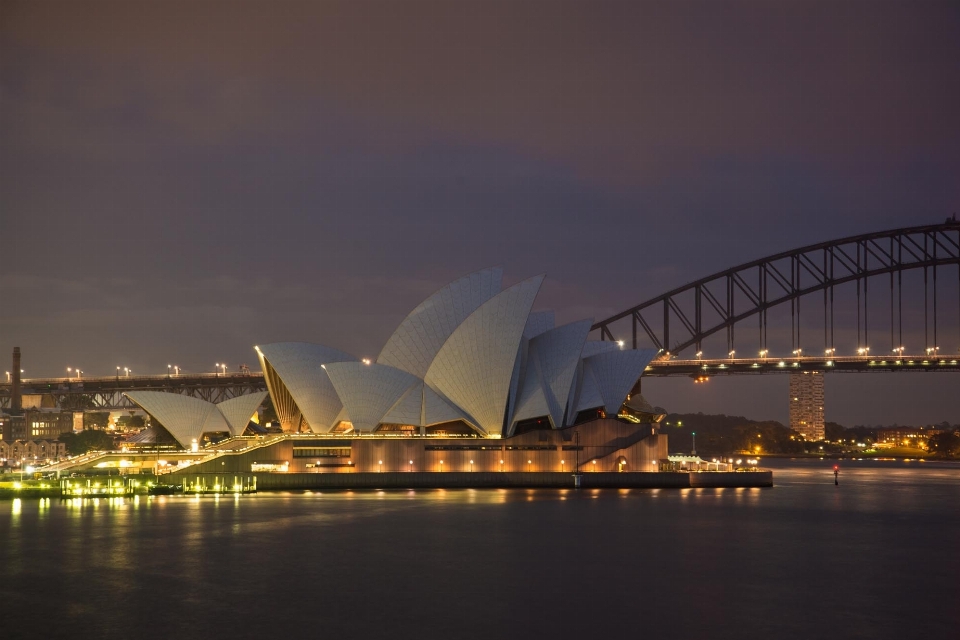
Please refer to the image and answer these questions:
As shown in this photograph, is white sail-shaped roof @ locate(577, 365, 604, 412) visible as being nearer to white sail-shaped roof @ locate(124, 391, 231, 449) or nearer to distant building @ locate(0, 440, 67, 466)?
white sail-shaped roof @ locate(124, 391, 231, 449)

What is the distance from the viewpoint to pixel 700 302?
412 feet

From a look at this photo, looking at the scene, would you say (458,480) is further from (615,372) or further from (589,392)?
(615,372)

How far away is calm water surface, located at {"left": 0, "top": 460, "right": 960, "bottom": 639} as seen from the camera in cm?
2573

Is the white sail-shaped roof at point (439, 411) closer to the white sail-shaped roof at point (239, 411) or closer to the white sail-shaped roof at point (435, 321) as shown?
the white sail-shaped roof at point (435, 321)

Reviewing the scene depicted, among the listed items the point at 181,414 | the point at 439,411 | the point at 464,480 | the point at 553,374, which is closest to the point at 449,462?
the point at 464,480

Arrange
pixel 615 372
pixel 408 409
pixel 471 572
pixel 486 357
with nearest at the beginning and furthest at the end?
pixel 471 572
pixel 486 357
pixel 408 409
pixel 615 372

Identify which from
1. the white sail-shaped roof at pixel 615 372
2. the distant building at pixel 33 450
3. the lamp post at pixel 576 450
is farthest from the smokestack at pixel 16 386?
the lamp post at pixel 576 450

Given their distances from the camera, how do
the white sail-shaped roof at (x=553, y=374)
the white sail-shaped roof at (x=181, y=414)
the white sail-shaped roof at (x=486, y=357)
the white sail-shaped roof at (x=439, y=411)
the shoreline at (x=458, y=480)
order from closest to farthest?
the white sail-shaped roof at (x=486, y=357)
the shoreline at (x=458, y=480)
the white sail-shaped roof at (x=553, y=374)
the white sail-shaped roof at (x=439, y=411)
the white sail-shaped roof at (x=181, y=414)

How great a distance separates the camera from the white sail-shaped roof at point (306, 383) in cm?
7819

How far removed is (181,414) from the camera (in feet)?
272

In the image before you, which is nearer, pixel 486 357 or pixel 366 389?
pixel 486 357

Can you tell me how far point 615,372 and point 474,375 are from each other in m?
11.8

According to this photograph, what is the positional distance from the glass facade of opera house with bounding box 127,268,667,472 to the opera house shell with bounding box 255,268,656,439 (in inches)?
3.0

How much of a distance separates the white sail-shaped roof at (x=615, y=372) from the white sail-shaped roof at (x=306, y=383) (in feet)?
64.7
